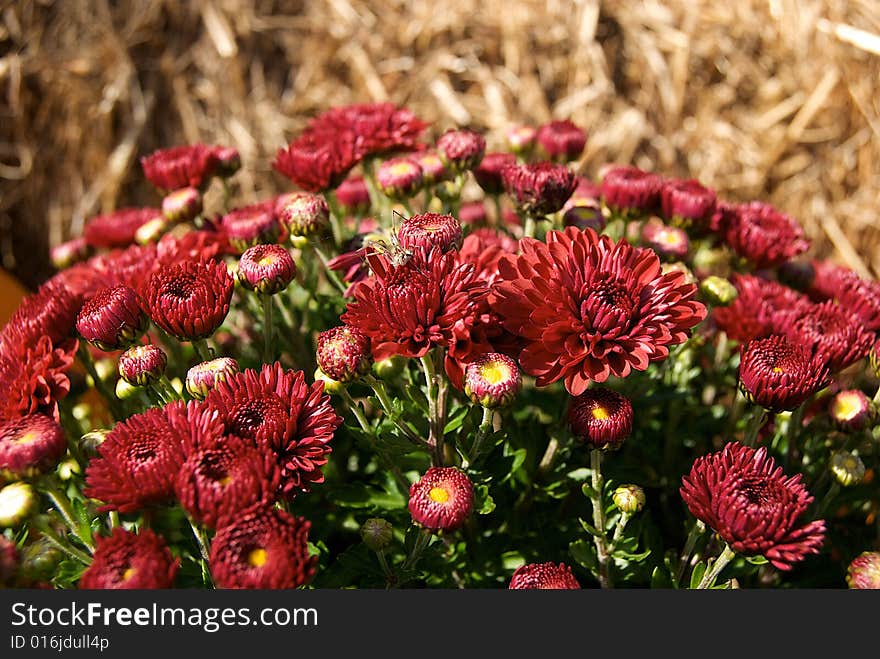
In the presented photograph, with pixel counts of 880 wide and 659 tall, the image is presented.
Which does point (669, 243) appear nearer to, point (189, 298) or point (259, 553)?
point (189, 298)

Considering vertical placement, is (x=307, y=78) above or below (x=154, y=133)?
above

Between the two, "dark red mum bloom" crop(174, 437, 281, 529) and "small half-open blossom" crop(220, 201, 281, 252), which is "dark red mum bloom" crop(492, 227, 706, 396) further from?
"small half-open blossom" crop(220, 201, 281, 252)

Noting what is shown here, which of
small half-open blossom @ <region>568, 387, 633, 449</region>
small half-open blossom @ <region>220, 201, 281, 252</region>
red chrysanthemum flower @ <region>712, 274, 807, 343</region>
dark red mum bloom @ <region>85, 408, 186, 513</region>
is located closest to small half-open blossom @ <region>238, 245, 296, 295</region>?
small half-open blossom @ <region>220, 201, 281, 252</region>

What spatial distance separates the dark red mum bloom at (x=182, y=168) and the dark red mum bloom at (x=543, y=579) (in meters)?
1.46

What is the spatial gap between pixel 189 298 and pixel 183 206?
0.68 meters

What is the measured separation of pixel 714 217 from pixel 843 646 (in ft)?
3.84

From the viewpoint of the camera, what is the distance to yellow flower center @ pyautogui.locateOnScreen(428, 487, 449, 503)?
4.28ft

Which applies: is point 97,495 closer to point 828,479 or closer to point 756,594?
point 756,594

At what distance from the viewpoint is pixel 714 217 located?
2.01 metres

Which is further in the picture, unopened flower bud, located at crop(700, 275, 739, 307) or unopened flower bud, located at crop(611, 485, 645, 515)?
unopened flower bud, located at crop(700, 275, 739, 307)

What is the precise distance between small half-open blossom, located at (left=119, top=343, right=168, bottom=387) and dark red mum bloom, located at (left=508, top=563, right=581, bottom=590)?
A: 81 centimetres

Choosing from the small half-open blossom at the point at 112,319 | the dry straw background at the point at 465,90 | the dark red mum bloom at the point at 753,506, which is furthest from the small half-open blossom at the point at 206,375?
the dry straw background at the point at 465,90

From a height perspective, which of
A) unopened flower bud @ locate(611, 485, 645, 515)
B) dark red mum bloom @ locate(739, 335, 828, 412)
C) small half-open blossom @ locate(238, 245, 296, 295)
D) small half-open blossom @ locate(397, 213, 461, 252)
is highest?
small half-open blossom @ locate(397, 213, 461, 252)

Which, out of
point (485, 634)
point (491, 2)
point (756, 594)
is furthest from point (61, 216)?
point (756, 594)
